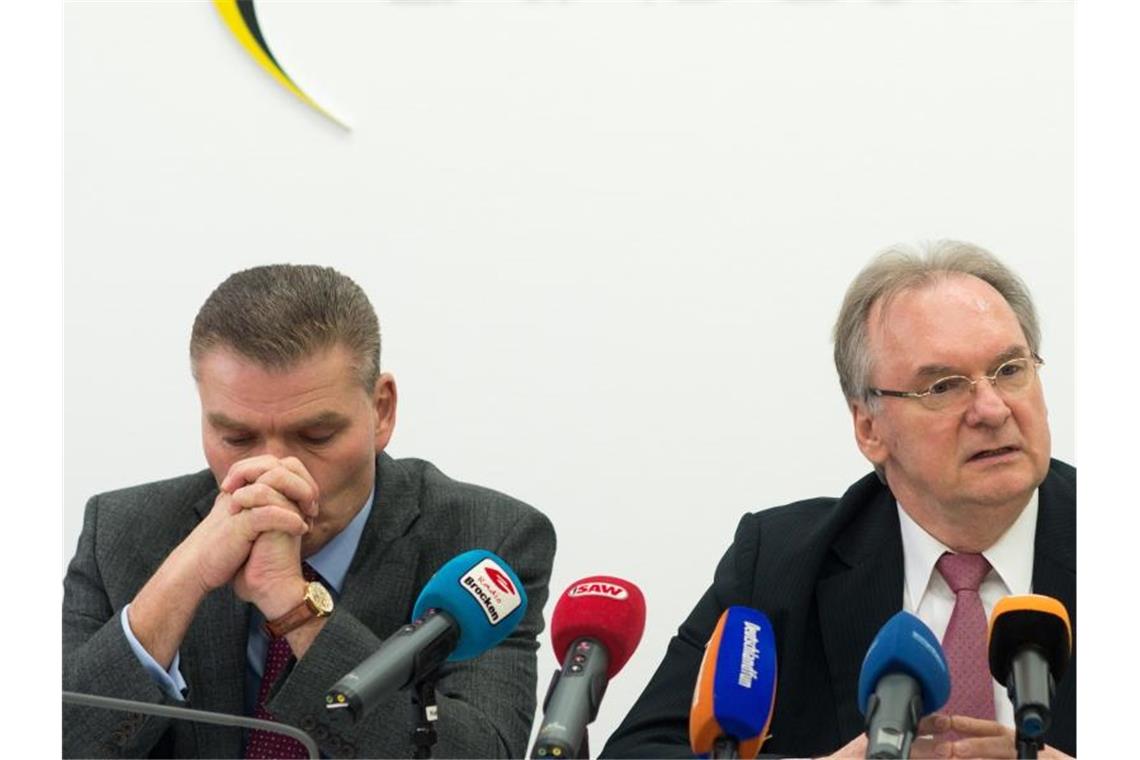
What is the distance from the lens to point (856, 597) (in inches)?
112

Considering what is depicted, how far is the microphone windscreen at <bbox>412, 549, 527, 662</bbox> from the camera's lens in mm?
2029

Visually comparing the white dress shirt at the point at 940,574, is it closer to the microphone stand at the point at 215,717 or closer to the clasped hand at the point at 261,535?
the clasped hand at the point at 261,535

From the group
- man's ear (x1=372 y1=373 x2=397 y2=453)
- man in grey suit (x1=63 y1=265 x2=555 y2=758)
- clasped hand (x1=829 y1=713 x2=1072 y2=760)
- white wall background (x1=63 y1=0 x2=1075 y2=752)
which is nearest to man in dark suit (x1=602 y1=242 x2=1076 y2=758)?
clasped hand (x1=829 y1=713 x2=1072 y2=760)

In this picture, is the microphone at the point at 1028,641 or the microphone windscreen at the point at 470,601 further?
the microphone windscreen at the point at 470,601

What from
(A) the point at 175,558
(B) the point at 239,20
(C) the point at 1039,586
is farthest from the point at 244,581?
(B) the point at 239,20

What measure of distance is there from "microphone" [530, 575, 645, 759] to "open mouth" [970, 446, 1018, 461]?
986 mm

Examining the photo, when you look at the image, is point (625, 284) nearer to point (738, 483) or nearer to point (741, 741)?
point (738, 483)

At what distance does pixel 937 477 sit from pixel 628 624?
3.39 feet

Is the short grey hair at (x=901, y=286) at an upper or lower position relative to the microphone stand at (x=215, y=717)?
upper

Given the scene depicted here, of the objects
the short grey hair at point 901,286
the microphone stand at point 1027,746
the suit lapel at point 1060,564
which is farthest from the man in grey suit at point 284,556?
the microphone stand at point 1027,746

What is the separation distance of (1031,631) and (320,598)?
1.23 m

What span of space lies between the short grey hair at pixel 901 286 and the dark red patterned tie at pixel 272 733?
44.7 inches

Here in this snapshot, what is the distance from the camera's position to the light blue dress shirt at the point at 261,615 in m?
2.68

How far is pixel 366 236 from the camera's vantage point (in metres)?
3.64
